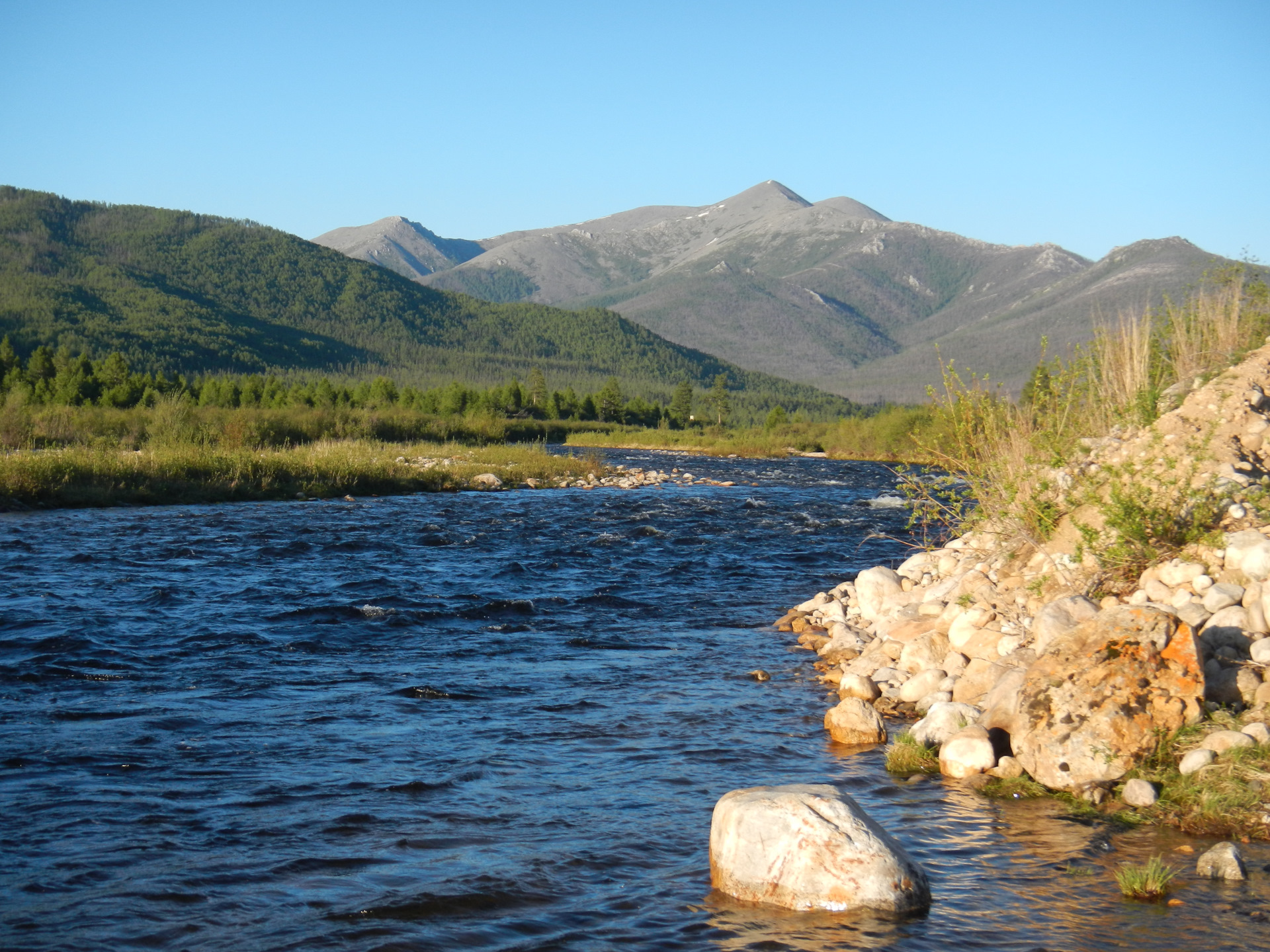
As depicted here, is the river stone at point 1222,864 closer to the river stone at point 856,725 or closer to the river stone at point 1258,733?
the river stone at point 1258,733

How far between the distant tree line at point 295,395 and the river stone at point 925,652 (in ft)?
130

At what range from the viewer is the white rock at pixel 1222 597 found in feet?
26.4

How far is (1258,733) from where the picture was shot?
670 centimetres

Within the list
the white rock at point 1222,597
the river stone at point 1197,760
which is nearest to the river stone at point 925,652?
the white rock at point 1222,597

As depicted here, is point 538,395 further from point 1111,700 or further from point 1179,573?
point 1111,700

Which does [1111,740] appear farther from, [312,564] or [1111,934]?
[312,564]

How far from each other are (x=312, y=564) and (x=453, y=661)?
27.1 feet

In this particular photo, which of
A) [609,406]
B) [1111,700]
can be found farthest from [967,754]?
[609,406]

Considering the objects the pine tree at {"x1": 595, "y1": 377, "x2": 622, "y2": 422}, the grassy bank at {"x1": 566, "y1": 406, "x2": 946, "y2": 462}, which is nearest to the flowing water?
the grassy bank at {"x1": 566, "y1": 406, "x2": 946, "y2": 462}

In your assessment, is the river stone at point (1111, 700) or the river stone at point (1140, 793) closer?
the river stone at point (1140, 793)

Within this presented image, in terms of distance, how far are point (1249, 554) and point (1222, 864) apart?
131 inches

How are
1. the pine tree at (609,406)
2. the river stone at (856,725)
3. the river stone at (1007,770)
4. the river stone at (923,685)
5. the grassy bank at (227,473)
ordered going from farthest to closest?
the pine tree at (609,406), the grassy bank at (227,473), the river stone at (923,685), the river stone at (856,725), the river stone at (1007,770)

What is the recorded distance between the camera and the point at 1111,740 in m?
7.07

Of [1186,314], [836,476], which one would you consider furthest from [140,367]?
[1186,314]
